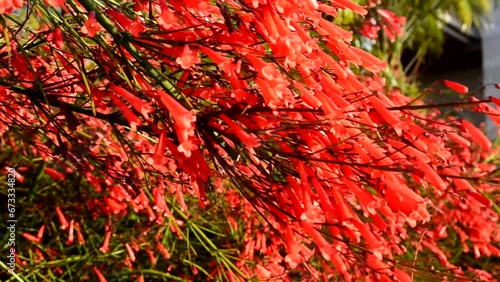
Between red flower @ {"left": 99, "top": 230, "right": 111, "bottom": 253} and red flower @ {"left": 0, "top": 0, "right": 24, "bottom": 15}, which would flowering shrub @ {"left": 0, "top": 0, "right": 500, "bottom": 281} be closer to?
red flower @ {"left": 0, "top": 0, "right": 24, "bottom": 15}

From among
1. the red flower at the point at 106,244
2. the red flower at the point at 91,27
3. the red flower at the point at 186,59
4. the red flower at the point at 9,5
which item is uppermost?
the red flower at the point at 9,5

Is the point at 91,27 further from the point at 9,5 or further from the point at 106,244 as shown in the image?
the point at 106,244

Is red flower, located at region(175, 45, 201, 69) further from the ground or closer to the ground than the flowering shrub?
further from the ground

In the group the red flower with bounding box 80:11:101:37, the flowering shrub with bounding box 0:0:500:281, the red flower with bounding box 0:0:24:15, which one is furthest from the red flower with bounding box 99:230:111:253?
the red flower with bounding box 0:0:24:15

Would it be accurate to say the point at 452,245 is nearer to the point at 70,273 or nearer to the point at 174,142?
the point at 70,273

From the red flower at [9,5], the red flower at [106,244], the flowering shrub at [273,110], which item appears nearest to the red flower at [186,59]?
the flowering shrub at [273,110]

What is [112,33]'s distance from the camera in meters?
1.43

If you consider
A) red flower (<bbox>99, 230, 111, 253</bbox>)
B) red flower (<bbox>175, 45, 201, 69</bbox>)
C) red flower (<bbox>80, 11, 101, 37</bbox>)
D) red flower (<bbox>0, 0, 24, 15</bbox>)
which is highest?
red flower (<bbox>0, 0, 24, 15</bbox>)

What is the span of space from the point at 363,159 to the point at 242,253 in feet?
5.45

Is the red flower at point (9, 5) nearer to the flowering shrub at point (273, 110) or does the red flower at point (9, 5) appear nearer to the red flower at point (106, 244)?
the flowering shrub at point (273, 110)

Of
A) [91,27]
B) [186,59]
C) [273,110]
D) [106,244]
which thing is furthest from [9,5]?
[106,244]

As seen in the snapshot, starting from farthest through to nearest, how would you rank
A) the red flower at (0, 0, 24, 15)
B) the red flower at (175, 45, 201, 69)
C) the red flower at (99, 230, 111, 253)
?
the red flower at (99, 230, 111, 253) → the red flower at (175, 45, 201, 69) → the red flower at (0, 0, 24, 15)

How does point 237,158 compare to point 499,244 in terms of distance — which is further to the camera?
point 499,244

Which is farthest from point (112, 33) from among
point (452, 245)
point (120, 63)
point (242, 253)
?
point (452, 245)
